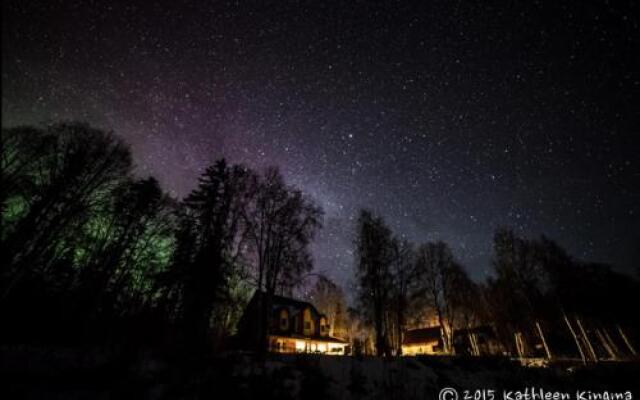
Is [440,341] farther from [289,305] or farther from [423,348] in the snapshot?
[289,305]

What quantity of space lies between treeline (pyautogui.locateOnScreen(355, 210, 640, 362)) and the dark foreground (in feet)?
35.9

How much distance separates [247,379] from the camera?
9.65 metres

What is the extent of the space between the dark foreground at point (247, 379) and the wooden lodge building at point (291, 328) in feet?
55.1

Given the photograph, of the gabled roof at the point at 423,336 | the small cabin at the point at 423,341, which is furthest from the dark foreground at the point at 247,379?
the gabled roof at the point at 423,336

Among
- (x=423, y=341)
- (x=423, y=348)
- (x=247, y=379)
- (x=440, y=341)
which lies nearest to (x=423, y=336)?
(x=423, y=341)

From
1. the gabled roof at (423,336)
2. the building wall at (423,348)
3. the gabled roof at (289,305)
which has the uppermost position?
the gabled roof at (289,305)

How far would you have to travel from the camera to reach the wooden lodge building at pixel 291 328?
95.1 feet

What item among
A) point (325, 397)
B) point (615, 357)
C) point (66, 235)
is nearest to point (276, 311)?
point (66, 235)

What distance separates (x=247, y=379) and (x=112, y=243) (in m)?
19.2

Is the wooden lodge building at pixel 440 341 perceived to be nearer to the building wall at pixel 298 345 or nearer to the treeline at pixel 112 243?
the building wall at pixel 298 345

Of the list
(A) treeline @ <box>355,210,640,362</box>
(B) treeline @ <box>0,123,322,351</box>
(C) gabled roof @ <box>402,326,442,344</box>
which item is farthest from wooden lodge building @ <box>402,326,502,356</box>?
(B) treeline @ <box>0,123,322,351</box>

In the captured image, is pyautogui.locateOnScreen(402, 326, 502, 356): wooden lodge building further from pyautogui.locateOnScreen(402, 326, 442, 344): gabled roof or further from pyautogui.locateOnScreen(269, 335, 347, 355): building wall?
pyautogui.locateOnScreen(269, 335, 347, 355): building wall

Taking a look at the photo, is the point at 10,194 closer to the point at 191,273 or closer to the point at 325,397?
the point at 191,273

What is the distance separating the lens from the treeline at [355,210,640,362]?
86.6 feet
